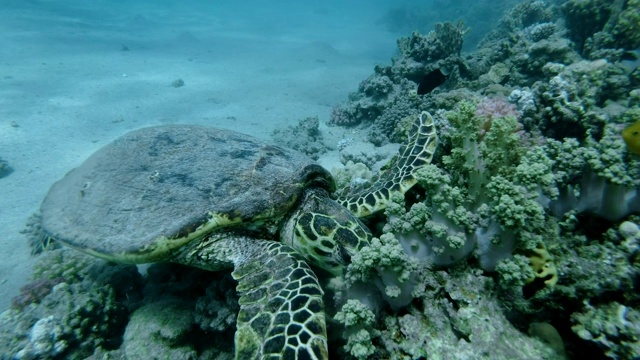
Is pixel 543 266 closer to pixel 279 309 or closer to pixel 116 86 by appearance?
pixel 279 309

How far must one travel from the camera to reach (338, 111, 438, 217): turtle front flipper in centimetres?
292

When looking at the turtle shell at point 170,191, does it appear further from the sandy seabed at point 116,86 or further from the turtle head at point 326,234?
the sandy seabed at point 116,86

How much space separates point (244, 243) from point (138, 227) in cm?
95

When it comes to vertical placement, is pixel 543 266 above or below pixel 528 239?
below

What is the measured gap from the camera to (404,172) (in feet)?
10.0

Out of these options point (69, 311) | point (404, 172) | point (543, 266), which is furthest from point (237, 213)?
point (543, 266)

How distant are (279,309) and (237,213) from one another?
960 millimetres

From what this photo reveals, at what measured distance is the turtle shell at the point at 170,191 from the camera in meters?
2.65

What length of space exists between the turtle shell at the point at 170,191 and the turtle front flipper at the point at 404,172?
52cm

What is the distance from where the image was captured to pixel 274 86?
12.1 metres

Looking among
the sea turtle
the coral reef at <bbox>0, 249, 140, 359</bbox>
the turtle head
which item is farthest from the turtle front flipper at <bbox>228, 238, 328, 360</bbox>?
the coral reef at <bbox>0, 249, 140, 359</bbox>

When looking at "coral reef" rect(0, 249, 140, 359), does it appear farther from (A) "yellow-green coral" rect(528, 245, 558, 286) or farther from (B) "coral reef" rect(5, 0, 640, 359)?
(A) "yellow-green coral" rect(528, 245, 558, 286)

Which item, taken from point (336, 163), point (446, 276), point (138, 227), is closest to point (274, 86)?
point (336, 163)

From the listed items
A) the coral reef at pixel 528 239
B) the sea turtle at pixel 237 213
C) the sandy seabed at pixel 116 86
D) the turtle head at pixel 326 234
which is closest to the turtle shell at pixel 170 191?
the sea turtle at pixel 237 213
